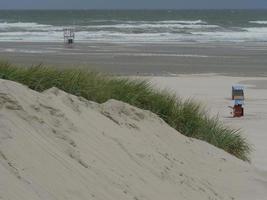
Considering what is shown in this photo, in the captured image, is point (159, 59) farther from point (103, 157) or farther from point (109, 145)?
point (103, 157)

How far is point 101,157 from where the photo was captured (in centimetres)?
623

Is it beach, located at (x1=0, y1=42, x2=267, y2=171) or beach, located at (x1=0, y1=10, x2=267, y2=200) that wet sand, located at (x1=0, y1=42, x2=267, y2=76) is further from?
beach, located at (x1=0, y1=10, x2=267, y2=200)

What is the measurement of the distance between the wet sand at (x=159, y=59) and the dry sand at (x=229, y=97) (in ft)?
7.77

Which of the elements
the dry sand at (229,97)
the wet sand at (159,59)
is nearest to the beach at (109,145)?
the dry sand at (229,97)

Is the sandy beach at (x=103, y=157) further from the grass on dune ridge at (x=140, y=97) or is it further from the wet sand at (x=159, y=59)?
the wet sand at (x=159, y=59)

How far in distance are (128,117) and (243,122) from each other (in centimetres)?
667

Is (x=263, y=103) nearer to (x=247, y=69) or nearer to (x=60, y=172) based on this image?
(x=247, y=69)

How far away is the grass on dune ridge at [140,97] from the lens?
787 cm

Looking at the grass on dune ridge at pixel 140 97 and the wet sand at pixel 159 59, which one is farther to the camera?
the wet sand at pixel 159 59

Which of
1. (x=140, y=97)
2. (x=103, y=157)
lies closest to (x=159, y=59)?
(x=140, y=97)

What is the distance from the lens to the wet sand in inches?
1014

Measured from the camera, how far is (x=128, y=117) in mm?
7758

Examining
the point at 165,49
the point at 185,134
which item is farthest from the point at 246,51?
the point at 185,134

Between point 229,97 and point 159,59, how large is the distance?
12.4 metres
